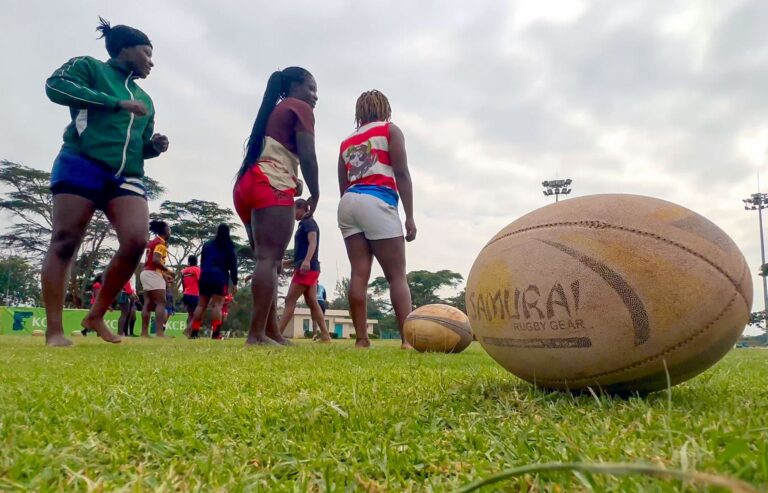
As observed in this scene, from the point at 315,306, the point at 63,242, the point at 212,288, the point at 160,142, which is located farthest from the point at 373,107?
the point at 212,288

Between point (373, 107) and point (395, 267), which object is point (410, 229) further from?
point (373, 107)

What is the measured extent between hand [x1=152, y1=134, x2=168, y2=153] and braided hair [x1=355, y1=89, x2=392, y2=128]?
79.6 inches

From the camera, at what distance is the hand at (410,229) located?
6039 millimetres

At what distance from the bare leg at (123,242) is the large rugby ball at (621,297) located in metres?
4.00

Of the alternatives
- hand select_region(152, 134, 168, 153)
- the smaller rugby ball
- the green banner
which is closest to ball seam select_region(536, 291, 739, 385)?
the smaller rugby ball

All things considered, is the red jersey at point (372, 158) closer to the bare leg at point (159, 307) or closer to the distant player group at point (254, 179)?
the distant player group at point (254, 179)

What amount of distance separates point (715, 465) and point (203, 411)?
4.82ft

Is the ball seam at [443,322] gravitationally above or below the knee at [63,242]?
below

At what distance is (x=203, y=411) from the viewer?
185cm

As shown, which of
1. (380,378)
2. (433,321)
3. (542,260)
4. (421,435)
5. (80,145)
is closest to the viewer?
(421,435)

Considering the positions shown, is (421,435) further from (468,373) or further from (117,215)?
(117,215)

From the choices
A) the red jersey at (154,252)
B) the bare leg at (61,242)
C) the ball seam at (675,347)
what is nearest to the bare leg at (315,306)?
the red jersey at (154,252)

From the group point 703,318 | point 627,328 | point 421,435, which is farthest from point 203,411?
point 703,318

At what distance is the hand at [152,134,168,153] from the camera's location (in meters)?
5.60
